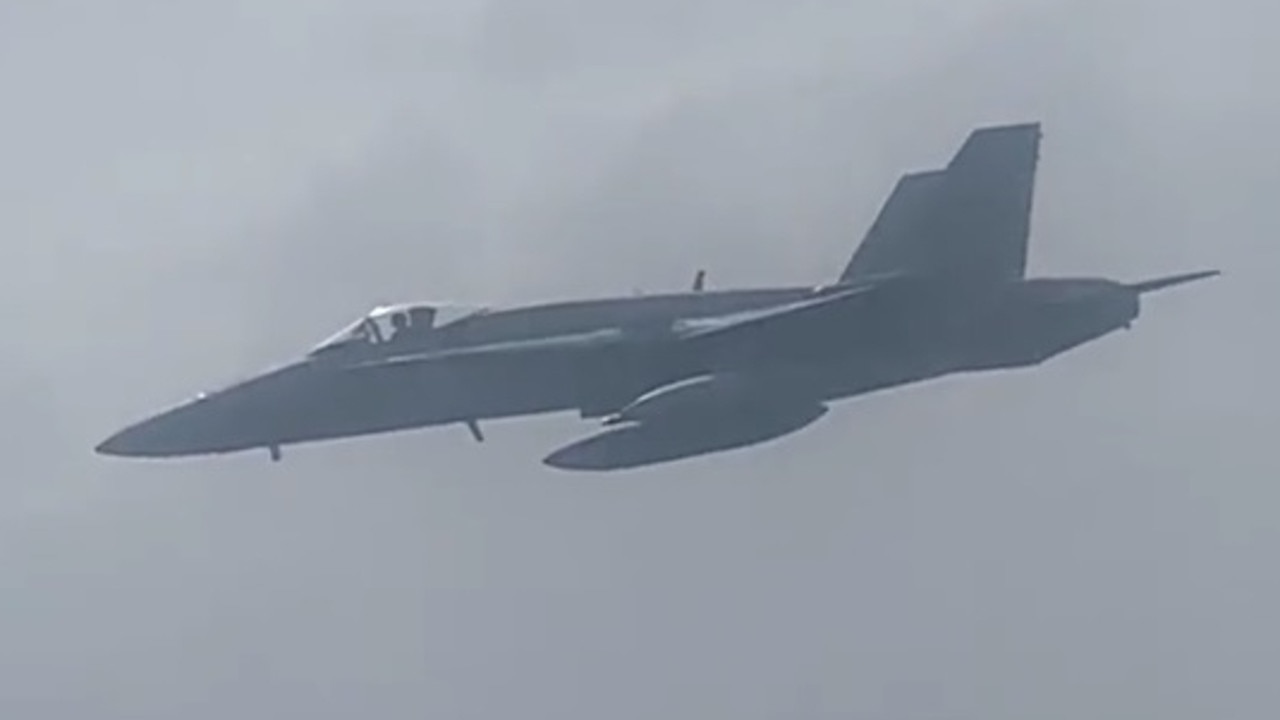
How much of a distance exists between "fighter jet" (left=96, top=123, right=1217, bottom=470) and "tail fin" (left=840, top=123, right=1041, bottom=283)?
1.2 inches

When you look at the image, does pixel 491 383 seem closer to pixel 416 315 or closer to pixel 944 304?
pixel 416 315

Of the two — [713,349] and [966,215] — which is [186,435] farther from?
[966,215]

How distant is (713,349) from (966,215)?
4380mm

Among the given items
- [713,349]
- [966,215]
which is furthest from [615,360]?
[966,215]

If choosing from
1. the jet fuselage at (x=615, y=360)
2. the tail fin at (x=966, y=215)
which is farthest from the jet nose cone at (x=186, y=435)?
the tail fin at (x=966, y=215)

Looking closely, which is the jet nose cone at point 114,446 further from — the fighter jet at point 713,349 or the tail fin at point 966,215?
the tail fin at point 966,215

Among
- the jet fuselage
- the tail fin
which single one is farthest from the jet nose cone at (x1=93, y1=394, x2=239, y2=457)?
the tail fin

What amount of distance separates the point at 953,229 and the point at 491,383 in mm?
7207

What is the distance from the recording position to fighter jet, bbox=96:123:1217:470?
154 ft

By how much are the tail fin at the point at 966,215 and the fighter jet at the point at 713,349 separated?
3 cm

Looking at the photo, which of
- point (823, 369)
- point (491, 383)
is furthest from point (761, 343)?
point (491, 383)

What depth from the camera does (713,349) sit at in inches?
1879

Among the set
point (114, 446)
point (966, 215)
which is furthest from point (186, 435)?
point (966, 215)

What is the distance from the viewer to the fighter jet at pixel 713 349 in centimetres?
4684
